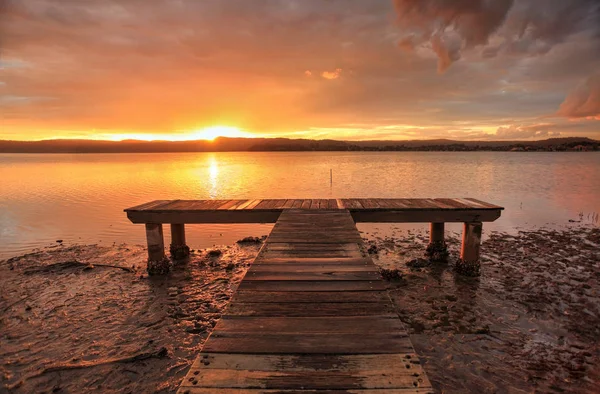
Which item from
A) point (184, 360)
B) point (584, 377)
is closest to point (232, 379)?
point (184, 360)

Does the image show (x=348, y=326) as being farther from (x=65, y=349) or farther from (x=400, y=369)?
(x=65, y=349)

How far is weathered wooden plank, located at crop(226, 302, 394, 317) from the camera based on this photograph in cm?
315

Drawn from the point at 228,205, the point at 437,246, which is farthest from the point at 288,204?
the point at 437,246

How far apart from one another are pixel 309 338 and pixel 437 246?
790 cm

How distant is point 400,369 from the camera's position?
90.7 inches

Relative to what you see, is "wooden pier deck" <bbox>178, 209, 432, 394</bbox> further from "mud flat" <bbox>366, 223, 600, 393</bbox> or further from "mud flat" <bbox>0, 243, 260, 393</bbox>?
"mud flat" <bbox>0, 243, 260, 393</bbox>

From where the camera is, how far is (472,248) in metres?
8.11

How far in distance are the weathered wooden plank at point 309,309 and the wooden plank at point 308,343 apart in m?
0.39

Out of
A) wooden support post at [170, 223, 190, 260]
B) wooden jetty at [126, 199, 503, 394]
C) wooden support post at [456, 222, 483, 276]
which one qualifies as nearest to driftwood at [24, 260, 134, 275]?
wooden support post at [170, 223, 190, 260]

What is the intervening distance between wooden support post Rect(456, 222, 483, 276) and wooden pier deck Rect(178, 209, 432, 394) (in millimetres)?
4771

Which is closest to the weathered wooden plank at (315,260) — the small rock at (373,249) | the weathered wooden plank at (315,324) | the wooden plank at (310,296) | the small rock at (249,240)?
the wooden plank at (310,296)

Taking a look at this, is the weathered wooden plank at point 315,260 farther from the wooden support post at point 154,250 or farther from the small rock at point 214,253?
the small rock at point 214,253

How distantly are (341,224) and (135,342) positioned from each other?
177 inches

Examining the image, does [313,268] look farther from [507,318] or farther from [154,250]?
[154,250]
